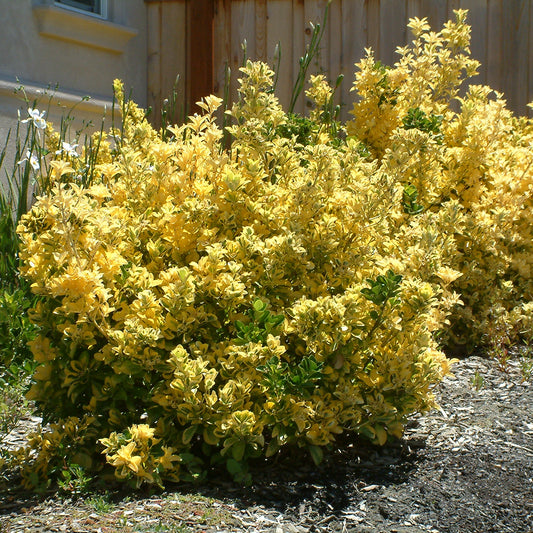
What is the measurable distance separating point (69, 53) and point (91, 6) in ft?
2.12

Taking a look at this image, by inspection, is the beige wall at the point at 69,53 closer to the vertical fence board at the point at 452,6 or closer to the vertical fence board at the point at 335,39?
the vertical fence board at the point at 335,39

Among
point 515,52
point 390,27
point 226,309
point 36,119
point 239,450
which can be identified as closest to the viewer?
point 239,450

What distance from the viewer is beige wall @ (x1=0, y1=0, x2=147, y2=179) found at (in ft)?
16.9

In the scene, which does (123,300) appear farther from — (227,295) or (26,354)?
(26,354)

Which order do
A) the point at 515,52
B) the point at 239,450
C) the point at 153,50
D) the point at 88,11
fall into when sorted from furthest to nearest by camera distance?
the point at 153,50
the point at 515,52
the point at 88,11
the point at 239,450

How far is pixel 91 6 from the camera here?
238 inches

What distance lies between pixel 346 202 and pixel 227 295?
592mm

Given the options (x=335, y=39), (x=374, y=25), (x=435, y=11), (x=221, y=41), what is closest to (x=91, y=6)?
(x=221, y=41)

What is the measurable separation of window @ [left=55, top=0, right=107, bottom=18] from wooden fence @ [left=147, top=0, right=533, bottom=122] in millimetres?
555

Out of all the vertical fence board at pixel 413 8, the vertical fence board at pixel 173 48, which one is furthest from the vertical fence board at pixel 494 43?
the vertical fence board at pixel 173 48

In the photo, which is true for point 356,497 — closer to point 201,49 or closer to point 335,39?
point 335,39

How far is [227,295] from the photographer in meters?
2.31

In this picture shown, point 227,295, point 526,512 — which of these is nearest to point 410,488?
point 526,512

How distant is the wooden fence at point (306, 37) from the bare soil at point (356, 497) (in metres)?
4.22
